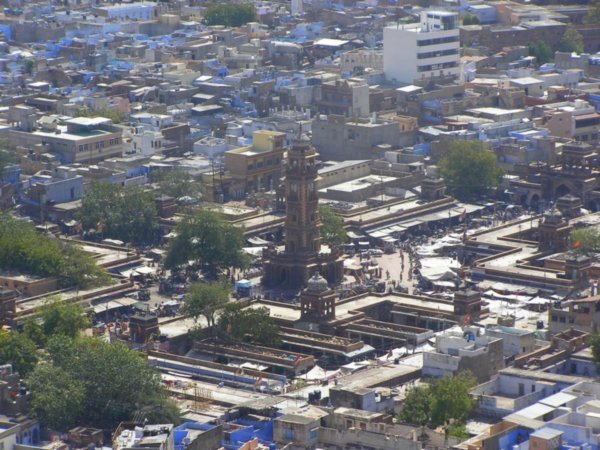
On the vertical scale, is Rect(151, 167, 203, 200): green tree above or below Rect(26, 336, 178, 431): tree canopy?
below

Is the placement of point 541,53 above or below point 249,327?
below

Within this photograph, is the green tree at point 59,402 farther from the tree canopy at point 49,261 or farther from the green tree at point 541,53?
the green tree at point 541,53

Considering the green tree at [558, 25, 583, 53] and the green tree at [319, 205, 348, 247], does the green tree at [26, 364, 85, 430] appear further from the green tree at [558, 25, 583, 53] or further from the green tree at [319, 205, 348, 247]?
the green tree at [558, 25, 583, 53]

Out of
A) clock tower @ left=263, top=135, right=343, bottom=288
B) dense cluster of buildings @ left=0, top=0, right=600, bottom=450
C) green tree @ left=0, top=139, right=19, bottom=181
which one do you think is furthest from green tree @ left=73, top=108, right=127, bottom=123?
clock tower @ left=263, top=135, right=343, bottom=288

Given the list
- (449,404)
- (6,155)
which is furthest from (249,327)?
(6,155)

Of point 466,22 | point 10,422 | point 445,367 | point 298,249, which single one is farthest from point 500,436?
point 466,22

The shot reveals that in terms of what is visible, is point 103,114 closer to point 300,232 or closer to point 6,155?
point 6,155

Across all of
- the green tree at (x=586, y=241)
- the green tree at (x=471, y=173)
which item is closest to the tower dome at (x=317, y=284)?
the green tree at (x=586, y=241)
